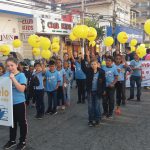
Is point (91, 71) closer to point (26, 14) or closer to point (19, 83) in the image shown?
point (19, 83)

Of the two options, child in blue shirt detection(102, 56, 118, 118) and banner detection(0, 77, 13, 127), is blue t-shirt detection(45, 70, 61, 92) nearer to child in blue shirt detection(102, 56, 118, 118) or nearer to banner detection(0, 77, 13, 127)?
child in blue shirt detection(102, 56, 118, 118)

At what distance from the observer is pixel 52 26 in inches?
933

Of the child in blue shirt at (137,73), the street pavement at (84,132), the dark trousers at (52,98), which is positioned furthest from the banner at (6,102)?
the child in blue shirt at (137,73)

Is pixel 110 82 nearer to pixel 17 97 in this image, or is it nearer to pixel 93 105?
pixel 93 105

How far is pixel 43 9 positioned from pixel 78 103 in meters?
15.3

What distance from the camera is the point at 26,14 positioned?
2155 cm

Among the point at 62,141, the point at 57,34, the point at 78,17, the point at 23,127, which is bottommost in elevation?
the point at 62,141

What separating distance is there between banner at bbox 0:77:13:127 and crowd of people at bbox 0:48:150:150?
10 cm

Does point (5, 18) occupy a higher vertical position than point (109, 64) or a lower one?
higher

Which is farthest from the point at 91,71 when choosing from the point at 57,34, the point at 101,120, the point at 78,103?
the point at 57,34

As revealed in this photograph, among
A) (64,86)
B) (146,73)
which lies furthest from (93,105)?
(146,73)

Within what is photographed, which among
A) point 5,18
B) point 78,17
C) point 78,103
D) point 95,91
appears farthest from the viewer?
point 78,17

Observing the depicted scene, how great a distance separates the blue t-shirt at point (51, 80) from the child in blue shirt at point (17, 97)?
305 centimetres

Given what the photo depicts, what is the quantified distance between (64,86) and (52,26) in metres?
14.7
